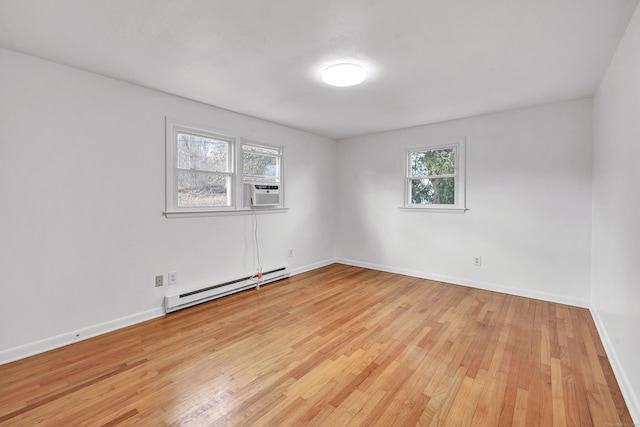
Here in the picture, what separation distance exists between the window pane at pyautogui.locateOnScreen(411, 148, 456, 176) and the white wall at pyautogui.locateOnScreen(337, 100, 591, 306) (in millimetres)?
204

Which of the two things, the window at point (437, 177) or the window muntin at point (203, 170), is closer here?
the window muntin at point (203, 170)

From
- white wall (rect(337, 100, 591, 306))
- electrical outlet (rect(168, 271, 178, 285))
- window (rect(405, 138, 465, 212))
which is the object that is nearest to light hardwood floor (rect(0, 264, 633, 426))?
electrical outlet (rect(168, 271, 178, 285))

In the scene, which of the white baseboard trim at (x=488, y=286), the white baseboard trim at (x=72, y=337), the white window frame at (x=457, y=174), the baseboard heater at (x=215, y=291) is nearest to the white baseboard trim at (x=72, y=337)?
the white baseboard trim at (x=72, y=337)

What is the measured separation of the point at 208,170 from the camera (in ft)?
11.6

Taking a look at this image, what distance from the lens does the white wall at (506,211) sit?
3.29 meters

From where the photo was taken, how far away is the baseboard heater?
3108 millimetres

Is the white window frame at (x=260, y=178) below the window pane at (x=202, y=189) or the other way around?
the other way around

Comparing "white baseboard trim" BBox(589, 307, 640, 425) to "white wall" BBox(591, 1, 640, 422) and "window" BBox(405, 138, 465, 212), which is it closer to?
"white wall" BBox(591, 1, 640, 422)

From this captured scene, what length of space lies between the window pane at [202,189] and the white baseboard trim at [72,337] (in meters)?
1.22

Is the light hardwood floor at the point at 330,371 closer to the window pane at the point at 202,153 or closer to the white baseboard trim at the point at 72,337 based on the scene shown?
the white baseboard trim at the point at 72,337

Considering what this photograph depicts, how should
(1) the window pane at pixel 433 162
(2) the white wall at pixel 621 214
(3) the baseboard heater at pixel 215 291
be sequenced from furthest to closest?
1. (1) the window pane at pixel 433 162
2. (3) the baseboard heater at pixel 215 291
3. (2) the white wall at pixel 621 214

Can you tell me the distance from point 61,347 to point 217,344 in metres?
1.29

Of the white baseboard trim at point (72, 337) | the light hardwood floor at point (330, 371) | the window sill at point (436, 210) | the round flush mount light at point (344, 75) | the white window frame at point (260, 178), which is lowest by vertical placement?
the light hardwood floor at point (330, 371)

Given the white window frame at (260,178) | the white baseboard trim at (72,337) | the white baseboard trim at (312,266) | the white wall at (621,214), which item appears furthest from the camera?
the white baseboard trim at (312,266)
